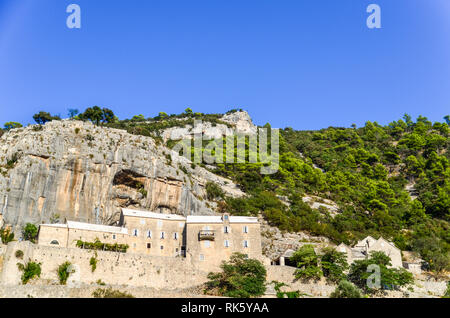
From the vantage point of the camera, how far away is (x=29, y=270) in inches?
1708

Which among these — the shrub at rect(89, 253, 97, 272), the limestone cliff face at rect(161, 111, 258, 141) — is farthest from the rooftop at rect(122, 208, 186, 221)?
the limestone cliff face at rect(161, 111, 258, 141)

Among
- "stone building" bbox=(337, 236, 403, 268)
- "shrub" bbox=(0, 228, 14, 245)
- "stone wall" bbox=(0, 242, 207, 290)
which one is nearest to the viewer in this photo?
"stone wall" bbox=(0, 242, 207, 290)

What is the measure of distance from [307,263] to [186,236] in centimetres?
1537

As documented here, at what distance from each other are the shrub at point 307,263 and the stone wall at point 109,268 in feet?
37.4

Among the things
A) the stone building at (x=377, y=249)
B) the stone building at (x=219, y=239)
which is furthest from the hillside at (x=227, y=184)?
the stone building at (x=219, y=239)

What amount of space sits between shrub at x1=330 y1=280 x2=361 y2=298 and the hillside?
19.0 metres

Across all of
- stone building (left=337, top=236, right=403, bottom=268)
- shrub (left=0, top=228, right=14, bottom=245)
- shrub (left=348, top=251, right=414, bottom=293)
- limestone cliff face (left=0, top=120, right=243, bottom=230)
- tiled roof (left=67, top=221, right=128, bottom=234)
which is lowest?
shrub (left=348, top=251, right=414, bottom=293)

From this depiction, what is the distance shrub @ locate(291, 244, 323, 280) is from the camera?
172 feet

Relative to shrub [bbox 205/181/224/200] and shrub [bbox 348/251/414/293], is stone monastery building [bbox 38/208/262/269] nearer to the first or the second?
shrub [bbox 348/251/414/293]

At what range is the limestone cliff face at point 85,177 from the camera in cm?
5616

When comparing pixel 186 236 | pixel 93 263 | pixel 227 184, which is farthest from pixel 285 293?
pixel 227 184

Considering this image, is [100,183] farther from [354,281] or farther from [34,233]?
[354,281]

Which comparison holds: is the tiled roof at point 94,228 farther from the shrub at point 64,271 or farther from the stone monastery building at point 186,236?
the shrub at point 64,271
